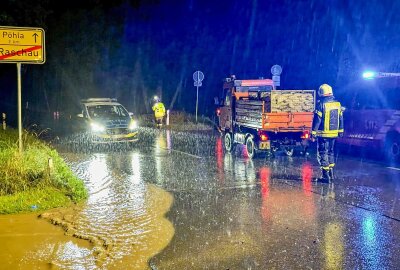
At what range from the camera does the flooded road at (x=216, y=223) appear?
540 centimetres

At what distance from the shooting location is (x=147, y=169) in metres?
11.7

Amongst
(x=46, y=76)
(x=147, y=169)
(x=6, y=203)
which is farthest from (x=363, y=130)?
(x=46, y=76)

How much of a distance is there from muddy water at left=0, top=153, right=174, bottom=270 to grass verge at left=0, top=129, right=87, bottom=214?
0.27 m

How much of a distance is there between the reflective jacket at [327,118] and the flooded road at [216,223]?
3.74ft

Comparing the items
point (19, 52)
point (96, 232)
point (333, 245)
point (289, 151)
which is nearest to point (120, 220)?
point (96, 232)

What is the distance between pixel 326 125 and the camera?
32.9ft

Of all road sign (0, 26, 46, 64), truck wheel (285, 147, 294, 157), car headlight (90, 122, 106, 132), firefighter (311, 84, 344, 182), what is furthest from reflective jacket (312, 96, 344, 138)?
car headlight (90, 122, 106, 132)

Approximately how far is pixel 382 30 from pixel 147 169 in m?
21.8

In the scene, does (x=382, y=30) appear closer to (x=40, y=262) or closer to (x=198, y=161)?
(x=198, y=161)

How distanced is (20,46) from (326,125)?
657 cm

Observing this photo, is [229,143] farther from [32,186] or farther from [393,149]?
[32,186]

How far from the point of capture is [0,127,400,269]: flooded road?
5402mm

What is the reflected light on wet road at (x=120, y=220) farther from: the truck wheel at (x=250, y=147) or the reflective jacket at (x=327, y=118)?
the truck wheel at (x=250, y=147)

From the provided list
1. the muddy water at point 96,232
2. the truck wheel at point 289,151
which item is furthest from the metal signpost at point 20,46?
the truck wheel at point 289,151
